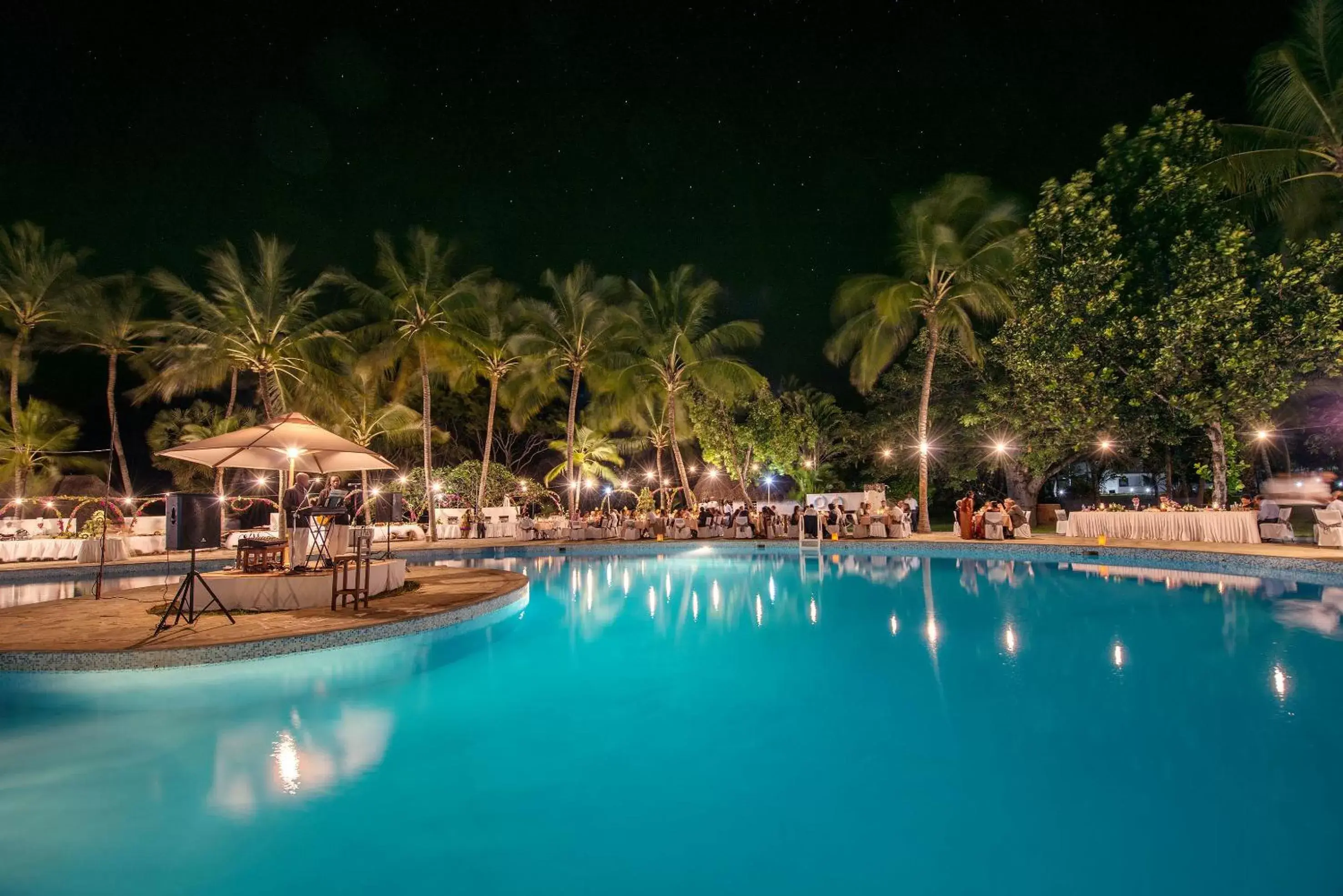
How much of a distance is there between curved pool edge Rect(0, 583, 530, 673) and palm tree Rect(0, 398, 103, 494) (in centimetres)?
2042

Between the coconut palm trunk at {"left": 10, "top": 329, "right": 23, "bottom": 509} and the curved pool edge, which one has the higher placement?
the coconut palm trunk at {"left": 10, "top": 329, "right": 23, "bottom": 509}

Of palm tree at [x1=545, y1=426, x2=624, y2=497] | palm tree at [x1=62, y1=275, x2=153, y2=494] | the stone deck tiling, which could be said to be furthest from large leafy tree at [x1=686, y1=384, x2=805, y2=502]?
the stone deck tiling

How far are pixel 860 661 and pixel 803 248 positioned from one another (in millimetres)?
25531

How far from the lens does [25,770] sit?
14.2 feet

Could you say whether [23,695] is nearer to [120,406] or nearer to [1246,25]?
[1246,25]

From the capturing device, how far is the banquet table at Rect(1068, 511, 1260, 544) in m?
14.0

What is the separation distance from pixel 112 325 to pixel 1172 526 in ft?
101

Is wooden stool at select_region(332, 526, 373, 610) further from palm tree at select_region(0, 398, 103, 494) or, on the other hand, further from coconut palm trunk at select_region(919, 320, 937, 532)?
palm tree at select_region(0, 398, 103, 494)

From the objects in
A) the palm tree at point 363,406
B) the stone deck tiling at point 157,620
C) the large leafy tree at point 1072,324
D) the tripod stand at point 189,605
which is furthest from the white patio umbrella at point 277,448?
the large leafy tree at point 1072,324

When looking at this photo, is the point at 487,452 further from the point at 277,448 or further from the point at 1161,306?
the point at 1161,306

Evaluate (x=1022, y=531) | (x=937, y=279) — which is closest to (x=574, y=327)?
(x=937, y=279)

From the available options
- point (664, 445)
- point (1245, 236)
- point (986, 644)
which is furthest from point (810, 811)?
point (664, 445)

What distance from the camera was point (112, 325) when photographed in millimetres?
23688

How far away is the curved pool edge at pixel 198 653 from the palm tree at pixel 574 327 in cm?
1584
